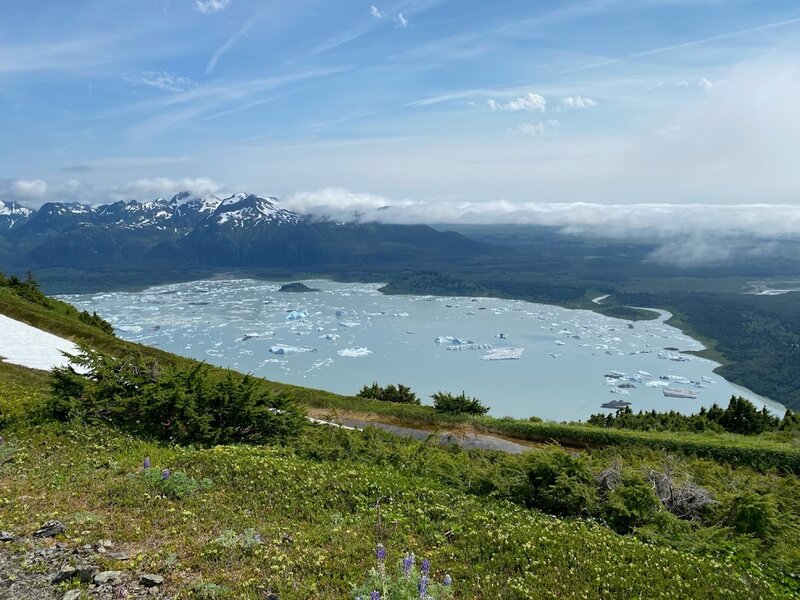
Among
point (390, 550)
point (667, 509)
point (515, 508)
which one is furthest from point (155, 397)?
point (667, 509)

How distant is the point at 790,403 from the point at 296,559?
421 ft

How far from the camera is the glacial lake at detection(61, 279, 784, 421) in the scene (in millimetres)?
93812

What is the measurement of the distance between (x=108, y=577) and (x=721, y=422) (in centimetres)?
3534

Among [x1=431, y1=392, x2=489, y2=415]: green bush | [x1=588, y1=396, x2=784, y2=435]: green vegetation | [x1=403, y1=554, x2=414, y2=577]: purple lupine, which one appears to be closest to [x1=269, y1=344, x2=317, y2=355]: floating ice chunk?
[x1=431, y1=392, x2=489, y2=415]: green bush

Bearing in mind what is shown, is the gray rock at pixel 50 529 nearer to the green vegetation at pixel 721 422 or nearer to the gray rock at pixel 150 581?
the gray rock at pixel 150 581

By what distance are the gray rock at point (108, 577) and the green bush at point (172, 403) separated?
25.9 feet

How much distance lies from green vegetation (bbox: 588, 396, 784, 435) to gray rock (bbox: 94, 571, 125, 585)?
99.6 feet

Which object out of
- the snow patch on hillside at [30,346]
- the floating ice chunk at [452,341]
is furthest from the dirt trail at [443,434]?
the floating ice chunk at [452,341]

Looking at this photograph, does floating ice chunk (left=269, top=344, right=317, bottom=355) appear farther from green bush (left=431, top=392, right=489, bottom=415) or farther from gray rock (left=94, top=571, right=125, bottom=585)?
gray rock (left=94, top=571, right=125, bottom=585)

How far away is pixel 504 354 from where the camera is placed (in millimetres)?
117875

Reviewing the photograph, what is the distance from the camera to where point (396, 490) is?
1223 centimetres

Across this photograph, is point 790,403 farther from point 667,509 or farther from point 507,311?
point 667,509

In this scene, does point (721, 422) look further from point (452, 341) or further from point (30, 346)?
point (452, 341)

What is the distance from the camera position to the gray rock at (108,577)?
7.74 m
